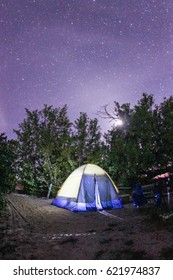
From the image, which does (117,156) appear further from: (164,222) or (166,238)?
(166,238)

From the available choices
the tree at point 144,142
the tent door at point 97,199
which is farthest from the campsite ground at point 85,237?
the tree at point 144,142

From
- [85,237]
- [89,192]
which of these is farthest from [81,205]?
[85,237]

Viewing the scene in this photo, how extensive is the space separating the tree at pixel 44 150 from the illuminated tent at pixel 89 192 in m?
6.89

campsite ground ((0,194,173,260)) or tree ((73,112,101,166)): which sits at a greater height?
tree ((73,112,101,166))

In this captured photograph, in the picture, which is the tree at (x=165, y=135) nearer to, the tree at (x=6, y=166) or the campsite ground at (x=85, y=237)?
the campsite ground at (x=85, y=237)

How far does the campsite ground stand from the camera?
5239 mm

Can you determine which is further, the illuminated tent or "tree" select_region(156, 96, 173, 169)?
"tree" select_region(156, 96, 173, 169)

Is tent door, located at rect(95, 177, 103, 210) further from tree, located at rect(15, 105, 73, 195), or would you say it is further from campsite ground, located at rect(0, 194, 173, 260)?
tree, located at rect(15, 105, 73, 195)

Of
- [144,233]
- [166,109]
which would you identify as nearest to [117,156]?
[166,109]

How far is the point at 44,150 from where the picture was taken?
1978cm

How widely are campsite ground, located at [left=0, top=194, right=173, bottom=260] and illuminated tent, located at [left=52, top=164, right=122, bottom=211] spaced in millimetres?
1867

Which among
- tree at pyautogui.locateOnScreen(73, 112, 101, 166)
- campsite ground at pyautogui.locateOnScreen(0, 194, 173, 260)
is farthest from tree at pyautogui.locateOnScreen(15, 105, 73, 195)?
campsite ground at pyautogui.locateOnScreen(0, 194, 173, 260)

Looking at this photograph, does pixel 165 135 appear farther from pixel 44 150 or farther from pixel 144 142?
pixel 44 150

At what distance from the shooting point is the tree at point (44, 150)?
19531mm
